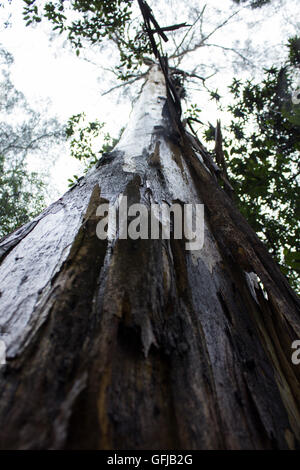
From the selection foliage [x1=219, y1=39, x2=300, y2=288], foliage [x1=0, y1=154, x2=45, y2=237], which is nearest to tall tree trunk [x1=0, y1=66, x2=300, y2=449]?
foliage [x1=219, y1=39, x2=300, y2=288]

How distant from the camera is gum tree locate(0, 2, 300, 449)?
0.39 metres

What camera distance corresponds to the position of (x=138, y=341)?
488 millimetres

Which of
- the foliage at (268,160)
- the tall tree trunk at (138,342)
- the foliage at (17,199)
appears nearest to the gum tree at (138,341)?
the tall tree trunk at (138,342)

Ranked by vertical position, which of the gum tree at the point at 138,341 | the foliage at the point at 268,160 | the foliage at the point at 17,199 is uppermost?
the foliage at the point at 17,199

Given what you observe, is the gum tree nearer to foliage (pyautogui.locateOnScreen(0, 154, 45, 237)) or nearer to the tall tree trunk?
the tall tree trunk

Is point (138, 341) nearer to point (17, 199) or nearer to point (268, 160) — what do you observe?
point (268, 160)

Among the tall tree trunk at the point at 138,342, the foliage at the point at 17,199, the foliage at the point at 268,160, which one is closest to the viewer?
the tall tree trunk at the point at 138,342

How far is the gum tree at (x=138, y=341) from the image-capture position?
0.39m

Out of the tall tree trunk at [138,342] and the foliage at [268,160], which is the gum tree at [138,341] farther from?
the foliage at [268,160]

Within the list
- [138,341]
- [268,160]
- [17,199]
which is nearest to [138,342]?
[138,341]

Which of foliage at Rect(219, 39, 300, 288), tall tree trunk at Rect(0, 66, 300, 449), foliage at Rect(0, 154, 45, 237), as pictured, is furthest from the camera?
foliage at Rect(0, 154, 45, 237)

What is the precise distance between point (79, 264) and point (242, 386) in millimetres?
440

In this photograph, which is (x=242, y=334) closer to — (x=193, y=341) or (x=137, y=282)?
(x=193, y=341)

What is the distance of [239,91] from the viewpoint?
500 cm
